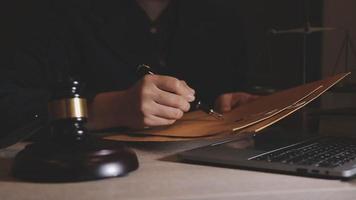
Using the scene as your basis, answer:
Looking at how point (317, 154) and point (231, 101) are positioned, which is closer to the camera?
point (317, 154)

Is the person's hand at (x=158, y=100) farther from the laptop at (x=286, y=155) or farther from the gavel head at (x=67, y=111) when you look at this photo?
the gavel head at (x=67, y=111)

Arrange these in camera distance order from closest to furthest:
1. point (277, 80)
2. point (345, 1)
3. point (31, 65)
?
1. point (31, 65)
2. point (345, 1)
3. point (277, 80)

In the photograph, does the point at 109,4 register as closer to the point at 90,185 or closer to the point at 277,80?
the point at 277,80

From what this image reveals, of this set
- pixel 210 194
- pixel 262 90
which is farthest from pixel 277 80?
pixel 210 194

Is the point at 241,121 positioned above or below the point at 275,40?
below

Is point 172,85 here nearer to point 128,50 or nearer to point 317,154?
point 317,154

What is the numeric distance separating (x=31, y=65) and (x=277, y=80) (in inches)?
32.4

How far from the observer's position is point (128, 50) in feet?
4.23

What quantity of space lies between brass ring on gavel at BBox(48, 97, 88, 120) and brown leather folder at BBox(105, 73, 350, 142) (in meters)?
0.19

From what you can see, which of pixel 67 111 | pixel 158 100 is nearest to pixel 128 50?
pixel 158 100

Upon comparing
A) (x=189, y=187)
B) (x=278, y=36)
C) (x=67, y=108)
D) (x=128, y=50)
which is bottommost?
(x=189, y=187)

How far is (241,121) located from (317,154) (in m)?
0.16

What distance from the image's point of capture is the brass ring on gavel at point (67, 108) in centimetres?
55

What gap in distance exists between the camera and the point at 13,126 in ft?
2.61
